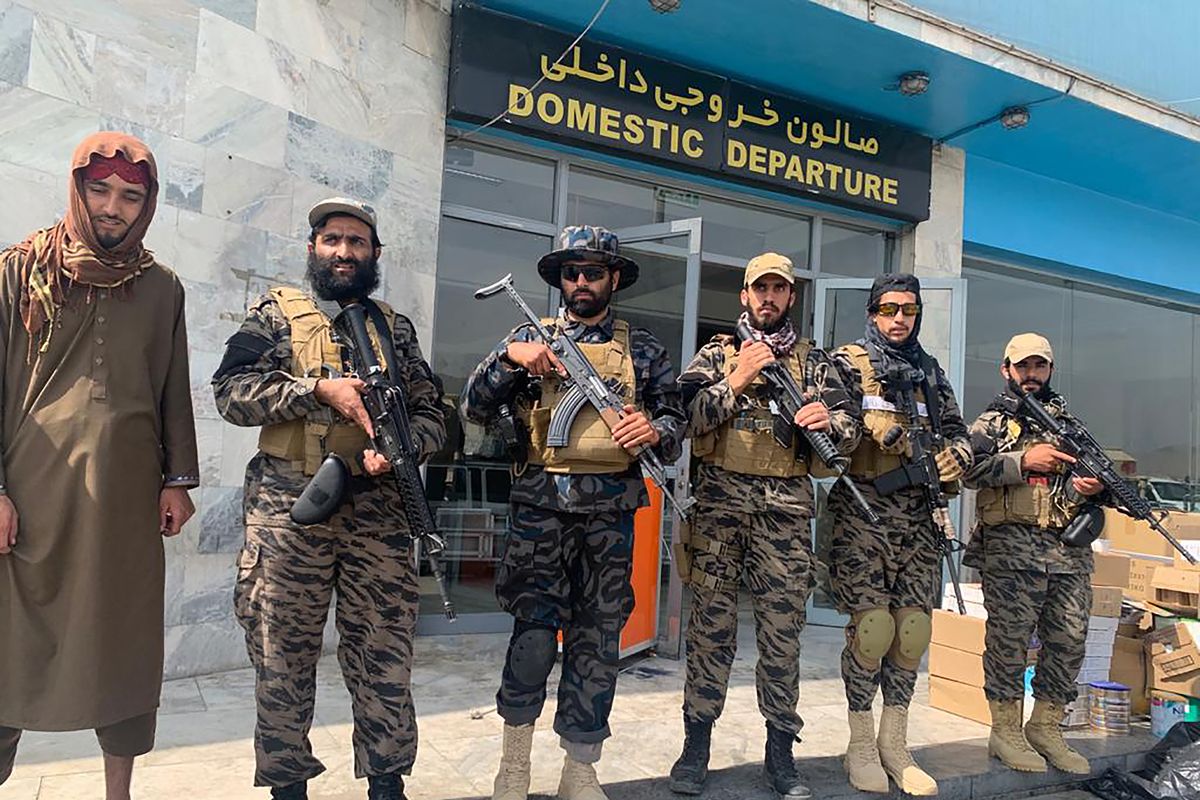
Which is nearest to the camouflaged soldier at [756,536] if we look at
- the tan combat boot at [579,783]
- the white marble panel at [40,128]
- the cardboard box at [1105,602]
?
the tan combat boot at [579,783]

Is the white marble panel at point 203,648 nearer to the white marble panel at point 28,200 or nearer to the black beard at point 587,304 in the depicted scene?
the white marble panel at point 28,200

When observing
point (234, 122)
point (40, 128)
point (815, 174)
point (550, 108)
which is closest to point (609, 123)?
point (550, 108)

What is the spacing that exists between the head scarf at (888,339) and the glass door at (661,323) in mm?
1815

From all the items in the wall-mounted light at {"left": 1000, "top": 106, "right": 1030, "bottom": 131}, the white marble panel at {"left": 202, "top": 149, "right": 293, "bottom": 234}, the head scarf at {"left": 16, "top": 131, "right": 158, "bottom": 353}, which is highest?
the wall-mounted light at {"left": 1000, "top": 106, "right": 1030, "bottom": 131}

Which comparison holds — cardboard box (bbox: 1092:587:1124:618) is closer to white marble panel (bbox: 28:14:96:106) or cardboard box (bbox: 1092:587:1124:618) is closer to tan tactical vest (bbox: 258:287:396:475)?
tan tactical vest (bbox: 258:287:396:475)

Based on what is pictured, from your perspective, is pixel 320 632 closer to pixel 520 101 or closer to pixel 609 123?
pixel 520 101

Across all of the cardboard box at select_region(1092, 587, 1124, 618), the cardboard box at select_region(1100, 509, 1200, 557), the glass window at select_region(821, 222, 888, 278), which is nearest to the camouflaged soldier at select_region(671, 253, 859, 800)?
the cardboard box at select_region(1092, 587, 1124, 618)

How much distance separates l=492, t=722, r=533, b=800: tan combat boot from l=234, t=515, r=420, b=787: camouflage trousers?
380 millimetres

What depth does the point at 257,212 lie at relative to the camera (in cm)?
464

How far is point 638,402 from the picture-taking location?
3.02m

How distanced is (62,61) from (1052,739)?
5665 millimetres

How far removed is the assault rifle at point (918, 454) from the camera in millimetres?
3344

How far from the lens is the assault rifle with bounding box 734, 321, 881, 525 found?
305 centimetres

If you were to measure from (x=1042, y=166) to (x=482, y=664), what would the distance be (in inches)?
271
